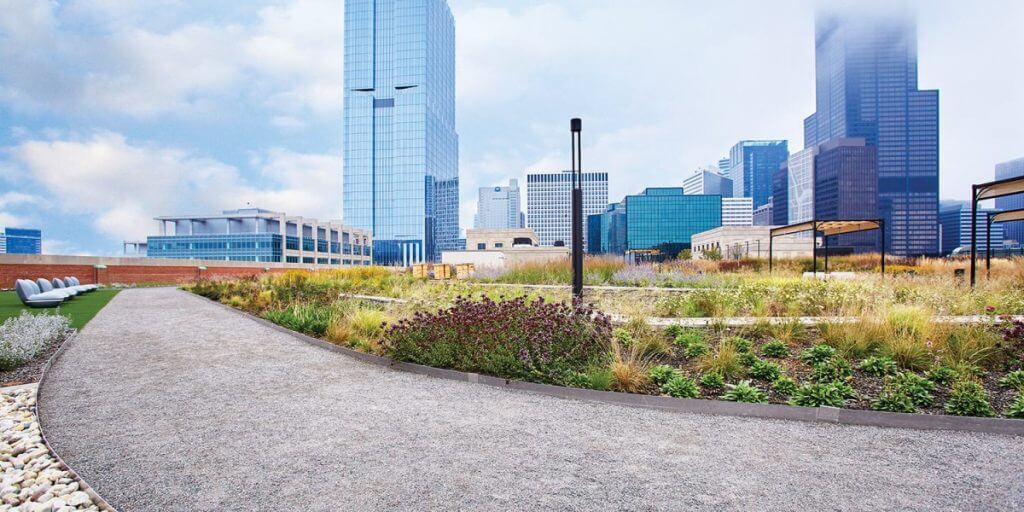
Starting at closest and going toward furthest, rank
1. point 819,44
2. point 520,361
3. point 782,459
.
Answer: point 782,459
point 520,361
point 819,44

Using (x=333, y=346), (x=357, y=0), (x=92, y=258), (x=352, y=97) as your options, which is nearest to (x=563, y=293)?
(x=333, y=346)

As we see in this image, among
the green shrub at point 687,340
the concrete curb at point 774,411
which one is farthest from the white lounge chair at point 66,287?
the green shrub at point 687,340

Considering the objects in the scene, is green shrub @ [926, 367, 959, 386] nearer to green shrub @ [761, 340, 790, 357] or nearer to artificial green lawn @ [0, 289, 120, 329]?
green shrub @ [761, 340, 790, 357]

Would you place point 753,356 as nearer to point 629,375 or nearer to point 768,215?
point 629,375

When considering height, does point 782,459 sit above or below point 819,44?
below

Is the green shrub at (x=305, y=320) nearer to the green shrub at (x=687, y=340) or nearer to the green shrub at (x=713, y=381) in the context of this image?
the green shrub at (x=687, y=340)

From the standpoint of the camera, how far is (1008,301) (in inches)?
294

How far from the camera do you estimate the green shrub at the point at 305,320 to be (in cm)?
850

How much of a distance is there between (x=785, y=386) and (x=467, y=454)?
10.3 feet

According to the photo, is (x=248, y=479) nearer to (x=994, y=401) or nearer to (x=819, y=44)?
(x=994, y=401)

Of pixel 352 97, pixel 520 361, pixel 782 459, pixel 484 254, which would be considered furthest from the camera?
pixel 352 97

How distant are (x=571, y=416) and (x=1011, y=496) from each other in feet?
8.82

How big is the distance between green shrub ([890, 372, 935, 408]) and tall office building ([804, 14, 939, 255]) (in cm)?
17529

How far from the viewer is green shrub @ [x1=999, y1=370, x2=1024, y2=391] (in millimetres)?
4379
